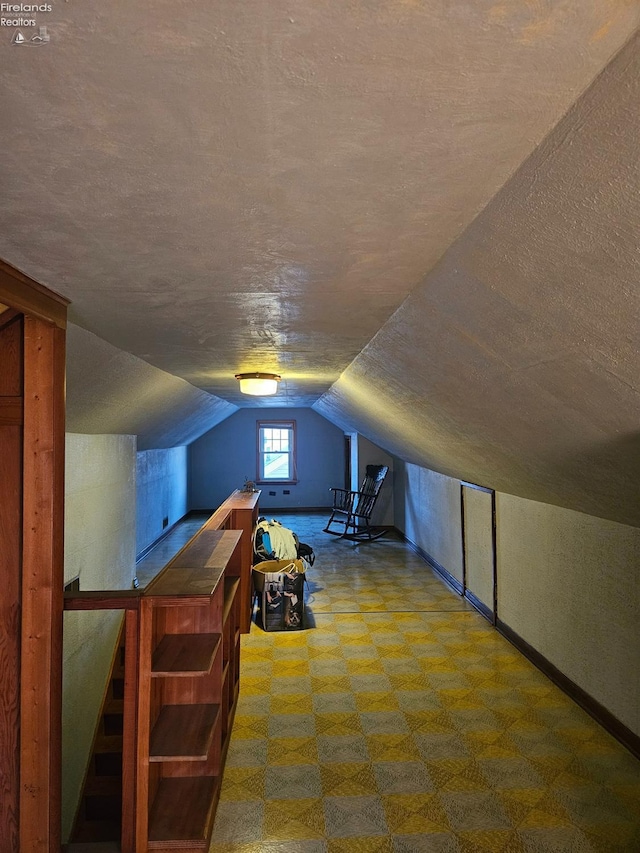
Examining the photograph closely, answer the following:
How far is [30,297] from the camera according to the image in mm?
1804

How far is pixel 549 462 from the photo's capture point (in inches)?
106

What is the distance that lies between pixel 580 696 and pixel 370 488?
203 inches

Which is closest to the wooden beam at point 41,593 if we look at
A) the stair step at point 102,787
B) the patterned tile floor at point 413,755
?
the patterned tile floor at point 413,755

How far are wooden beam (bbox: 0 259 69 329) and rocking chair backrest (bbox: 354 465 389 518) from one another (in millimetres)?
6356

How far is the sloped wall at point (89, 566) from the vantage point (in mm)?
3348

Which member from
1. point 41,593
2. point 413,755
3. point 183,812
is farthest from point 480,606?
point 41,593

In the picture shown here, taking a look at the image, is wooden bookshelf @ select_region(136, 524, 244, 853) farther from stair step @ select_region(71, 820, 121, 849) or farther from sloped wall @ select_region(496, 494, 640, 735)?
sloped wall @ select_region(496, 494, 640, 735)

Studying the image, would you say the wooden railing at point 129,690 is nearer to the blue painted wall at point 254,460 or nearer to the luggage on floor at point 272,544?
the luggage on floor at point 272,544

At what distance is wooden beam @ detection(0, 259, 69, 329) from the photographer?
1.65m

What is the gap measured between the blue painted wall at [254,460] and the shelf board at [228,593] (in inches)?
293

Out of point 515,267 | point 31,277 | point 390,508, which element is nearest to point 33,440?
point 31,277

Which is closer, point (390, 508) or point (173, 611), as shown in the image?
point (173, 611)

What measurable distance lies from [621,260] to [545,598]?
10.8 ft

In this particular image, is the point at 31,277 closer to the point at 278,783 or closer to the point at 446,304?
the point at 446,304
